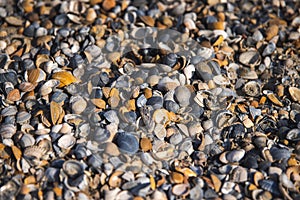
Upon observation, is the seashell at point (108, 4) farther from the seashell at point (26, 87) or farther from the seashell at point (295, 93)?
the seashell at point (295, 93)

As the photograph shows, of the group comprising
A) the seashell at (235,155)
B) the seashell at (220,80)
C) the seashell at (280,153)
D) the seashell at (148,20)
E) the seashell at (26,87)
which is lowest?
the seashell at (235,155)

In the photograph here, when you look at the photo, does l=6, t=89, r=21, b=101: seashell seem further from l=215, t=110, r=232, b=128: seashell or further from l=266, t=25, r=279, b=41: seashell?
l=266, t=25, r=279, b=41: seashell

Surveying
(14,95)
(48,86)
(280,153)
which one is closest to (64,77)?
(48,86)

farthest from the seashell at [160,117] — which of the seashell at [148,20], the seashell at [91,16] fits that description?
the seashell at [91,16]

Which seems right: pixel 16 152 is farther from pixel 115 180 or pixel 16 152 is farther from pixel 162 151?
pixel 162 151

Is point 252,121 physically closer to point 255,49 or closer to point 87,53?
point 255,49
